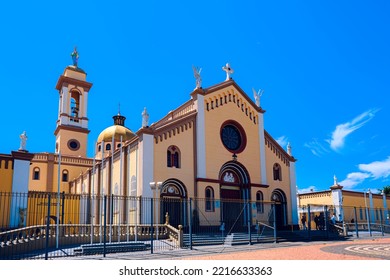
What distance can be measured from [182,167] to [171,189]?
1.83m

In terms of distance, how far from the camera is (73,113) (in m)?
50.7

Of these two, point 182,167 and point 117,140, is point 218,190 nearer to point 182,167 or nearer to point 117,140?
point 182,167

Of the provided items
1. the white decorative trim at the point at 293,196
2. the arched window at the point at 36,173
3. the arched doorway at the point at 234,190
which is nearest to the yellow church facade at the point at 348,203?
the white decorative trim at the point at 293,196

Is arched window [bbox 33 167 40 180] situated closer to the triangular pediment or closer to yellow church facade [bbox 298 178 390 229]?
the triangular pediment

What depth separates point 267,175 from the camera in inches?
1341

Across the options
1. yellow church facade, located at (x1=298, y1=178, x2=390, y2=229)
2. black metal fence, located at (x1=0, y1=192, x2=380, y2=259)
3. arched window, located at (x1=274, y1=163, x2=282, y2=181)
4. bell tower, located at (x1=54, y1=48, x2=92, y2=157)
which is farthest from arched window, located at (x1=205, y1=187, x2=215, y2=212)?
bell tower, located at (x1=54, y1=48, x2=92, y2=157)

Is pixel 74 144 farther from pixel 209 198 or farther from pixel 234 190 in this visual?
pixel 209 198

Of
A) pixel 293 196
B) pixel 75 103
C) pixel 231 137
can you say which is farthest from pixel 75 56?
pixel 293 196

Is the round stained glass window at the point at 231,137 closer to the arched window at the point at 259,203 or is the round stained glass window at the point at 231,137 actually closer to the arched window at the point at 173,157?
the arched window at the point at 259,203

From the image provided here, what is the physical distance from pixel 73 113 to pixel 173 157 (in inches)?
1078

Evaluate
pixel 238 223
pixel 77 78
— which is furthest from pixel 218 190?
pixel 77 78

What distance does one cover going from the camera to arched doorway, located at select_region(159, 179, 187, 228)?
26.2 m

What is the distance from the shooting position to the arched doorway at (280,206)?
112 ft

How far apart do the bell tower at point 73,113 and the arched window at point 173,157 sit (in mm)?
24340
